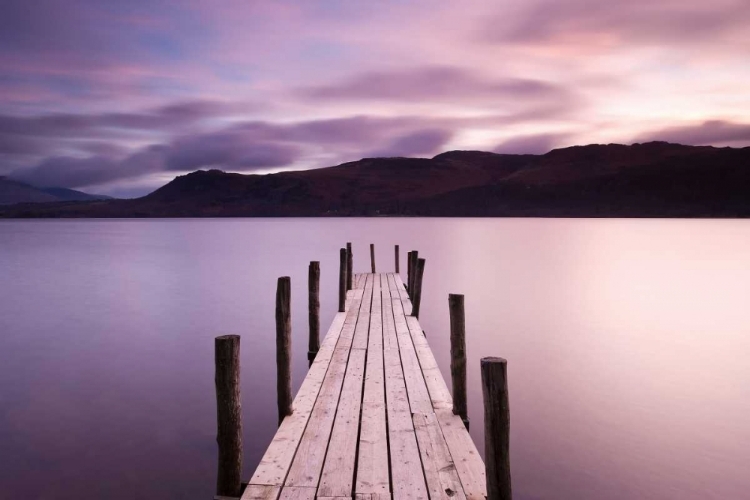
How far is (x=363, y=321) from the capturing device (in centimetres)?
1162

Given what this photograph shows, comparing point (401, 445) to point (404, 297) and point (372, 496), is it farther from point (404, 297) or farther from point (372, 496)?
point (404, 297)

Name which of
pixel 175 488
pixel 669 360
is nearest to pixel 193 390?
pixel 175 488

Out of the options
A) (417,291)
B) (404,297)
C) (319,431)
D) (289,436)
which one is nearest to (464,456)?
(319,431)

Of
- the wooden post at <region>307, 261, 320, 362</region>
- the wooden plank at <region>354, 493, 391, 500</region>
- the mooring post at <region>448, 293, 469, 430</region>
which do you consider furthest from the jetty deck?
the wooden post at <region>307, 261, 320, 362</region>

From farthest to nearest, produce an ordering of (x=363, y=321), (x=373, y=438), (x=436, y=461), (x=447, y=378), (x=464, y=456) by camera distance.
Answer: (x=363, y=321) < (x=447, y=378) < (x=373, y=438) < (x=464, y=456) < (x=436, y=461)

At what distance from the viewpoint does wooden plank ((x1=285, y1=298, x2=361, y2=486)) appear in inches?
175

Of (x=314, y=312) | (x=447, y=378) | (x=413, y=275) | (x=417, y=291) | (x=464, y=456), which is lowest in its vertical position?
(x=447, y=378)

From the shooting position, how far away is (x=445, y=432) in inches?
215

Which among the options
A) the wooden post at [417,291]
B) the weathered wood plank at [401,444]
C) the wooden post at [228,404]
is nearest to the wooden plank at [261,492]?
the wooden post at [228,404]

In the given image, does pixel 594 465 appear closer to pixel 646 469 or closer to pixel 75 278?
pixel 646 469

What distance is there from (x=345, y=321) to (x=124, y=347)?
685 cm

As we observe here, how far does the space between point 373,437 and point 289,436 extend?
2.82ft

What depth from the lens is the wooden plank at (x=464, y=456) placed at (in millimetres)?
4258

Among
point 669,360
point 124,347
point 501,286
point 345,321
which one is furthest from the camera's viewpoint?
point 501,286
